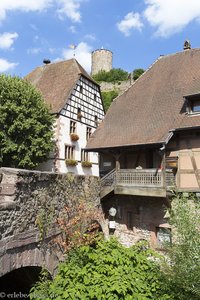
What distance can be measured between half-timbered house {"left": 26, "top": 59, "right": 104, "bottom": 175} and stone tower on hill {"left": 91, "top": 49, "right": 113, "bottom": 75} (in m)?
33.6

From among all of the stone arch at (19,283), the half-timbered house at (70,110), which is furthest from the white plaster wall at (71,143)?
the stone arch at (19,283)

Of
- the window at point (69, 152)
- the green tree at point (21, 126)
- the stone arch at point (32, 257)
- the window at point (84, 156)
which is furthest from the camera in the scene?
the window at point (84, 156)

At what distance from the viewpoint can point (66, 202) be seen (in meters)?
8.30

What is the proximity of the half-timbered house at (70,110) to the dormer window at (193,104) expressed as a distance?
8.20 metres

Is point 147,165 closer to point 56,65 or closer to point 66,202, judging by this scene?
point 66,202

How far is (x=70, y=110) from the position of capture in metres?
18.6

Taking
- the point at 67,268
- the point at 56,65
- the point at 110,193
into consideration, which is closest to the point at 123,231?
the point at 110,193

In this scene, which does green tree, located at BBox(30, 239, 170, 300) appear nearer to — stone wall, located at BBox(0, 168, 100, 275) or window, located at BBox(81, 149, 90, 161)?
stone wall, located at BBox(0, 168, 100, 275)

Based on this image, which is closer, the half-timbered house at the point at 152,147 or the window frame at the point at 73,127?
the half-timbered house at the point at 152,147

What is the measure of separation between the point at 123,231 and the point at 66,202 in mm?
5060

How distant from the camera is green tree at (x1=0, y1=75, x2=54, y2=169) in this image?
14.9m

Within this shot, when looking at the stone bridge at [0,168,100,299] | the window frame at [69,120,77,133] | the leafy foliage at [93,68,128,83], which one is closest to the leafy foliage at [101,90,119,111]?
the leafy foliage at [93,68,128,83]

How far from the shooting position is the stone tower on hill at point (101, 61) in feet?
177

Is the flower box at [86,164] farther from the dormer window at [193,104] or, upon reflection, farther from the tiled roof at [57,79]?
the dormer window at [193,104]
